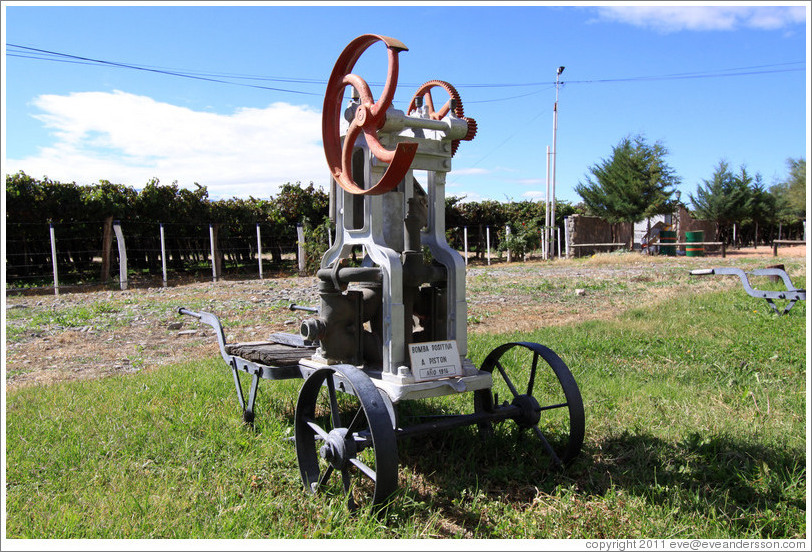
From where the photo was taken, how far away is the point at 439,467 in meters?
3.49

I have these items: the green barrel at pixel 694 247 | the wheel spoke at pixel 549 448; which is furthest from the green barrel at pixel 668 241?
the wheel spoke at pixel 549 448

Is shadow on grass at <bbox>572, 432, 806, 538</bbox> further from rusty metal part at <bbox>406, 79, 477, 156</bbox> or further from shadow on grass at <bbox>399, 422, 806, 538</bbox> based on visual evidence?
rusty metal part at <bbox>406, 79, 477, 156</bbox>

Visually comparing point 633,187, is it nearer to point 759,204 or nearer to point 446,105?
point 759,204

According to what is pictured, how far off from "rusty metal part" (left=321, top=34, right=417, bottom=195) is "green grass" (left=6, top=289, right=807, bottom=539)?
1643 mm

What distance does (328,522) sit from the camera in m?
2.74

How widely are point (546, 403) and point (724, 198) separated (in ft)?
129

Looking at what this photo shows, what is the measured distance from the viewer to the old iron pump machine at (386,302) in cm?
304

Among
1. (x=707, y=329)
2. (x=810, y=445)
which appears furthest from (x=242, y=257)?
(x=810, y=445)

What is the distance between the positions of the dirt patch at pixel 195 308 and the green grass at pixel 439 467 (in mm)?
1398

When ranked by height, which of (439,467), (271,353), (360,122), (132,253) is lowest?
(439,467)

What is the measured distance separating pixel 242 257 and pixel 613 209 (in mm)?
19126

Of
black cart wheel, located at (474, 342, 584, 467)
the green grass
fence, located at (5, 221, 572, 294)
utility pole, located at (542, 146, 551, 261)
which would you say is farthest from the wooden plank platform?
utility pole, located at (542, 146, 551, 261)

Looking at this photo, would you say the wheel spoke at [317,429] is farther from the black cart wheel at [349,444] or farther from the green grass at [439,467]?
the green grass at [439,467]

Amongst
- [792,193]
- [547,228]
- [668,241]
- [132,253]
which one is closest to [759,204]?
[792,193]
